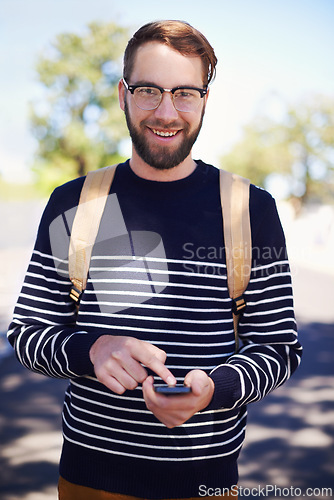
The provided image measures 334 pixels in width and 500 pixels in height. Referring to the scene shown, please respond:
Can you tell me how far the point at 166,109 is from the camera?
6.08ft

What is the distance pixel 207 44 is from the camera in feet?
6.36

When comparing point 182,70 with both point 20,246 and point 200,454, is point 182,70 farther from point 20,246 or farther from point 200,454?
point 20,246

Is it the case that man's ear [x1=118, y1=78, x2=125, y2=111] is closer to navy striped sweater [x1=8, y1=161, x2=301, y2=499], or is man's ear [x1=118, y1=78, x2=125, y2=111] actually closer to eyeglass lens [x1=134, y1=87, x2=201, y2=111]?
eyeglass lens [x1=134, y1=87, x2=201, y2=111]

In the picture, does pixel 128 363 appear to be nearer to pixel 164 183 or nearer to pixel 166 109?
pixel 164 183

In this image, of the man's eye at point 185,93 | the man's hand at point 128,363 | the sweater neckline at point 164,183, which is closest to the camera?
the man's hand at point 128,363

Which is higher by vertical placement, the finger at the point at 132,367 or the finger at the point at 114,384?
the finger at the point at 132,367

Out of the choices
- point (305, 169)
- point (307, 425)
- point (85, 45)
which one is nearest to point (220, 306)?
point (307, 425)

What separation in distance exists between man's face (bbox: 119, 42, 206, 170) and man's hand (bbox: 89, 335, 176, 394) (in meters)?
0.71

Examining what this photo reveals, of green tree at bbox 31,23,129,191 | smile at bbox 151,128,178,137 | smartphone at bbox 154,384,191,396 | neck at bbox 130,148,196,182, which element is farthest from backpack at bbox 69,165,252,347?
green tree at bbox 31,23,129,191

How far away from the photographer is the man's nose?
186 centimetres

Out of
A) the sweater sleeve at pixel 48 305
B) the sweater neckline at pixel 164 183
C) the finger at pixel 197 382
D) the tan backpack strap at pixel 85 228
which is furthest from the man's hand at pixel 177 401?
the sweater neckline at pixel 164 183

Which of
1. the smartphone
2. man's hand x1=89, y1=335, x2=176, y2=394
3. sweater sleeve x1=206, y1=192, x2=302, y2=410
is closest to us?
the smartphone

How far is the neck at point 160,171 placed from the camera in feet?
6.55

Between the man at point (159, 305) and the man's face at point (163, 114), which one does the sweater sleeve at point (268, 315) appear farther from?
the man's face at point (163, 114)
